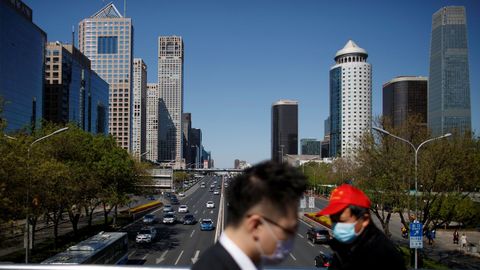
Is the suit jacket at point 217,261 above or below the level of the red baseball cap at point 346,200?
below

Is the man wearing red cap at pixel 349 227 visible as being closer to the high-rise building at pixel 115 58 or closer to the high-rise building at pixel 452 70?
the high-rise building at pixel 115 58

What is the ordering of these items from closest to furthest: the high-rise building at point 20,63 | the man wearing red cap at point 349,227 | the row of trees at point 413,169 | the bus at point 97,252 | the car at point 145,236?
1. the man wearing red cap at point 349,227
2. the bus at point 97,252
3. the row of trees at point 413,169
4. the car at point 145,236
5. the high-rise building at point 20,63

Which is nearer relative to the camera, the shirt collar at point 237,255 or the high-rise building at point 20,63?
the shirt collar at point 237,255

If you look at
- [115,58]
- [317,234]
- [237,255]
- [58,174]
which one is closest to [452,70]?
[115,58]

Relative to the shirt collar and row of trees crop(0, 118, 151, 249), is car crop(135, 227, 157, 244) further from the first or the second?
the shirt collar

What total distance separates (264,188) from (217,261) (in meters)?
0.33

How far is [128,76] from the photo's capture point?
18638 centimetres

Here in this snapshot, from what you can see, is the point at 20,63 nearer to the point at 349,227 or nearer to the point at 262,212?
the point at 349,227

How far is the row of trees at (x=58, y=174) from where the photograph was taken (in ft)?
52.6

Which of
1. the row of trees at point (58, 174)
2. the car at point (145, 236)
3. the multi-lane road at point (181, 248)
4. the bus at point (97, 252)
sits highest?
the row of trees at point (58, 174)

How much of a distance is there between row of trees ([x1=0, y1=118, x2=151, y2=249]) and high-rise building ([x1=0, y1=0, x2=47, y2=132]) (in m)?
54.6

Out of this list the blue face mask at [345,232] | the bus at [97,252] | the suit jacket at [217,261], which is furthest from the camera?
the bus at [97,252]

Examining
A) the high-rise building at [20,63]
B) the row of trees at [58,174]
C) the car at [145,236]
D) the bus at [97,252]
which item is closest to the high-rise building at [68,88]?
the high-rise building at [20,63]

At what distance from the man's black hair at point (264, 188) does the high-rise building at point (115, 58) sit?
610 feet
